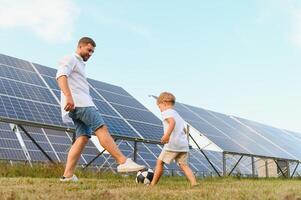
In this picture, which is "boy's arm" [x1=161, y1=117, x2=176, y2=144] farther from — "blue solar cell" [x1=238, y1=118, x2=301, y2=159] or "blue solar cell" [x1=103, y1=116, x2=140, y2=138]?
"blue solar cell" [x1=238, y1=118, x2=301, y2=159]

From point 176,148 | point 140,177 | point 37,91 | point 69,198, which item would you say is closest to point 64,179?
point 140,177

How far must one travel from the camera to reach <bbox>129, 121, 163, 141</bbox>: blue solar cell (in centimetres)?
1299

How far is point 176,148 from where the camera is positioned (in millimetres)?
6590

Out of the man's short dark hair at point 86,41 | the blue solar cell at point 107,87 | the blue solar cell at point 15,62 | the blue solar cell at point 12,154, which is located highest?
the man's short dark hair at point 86,41

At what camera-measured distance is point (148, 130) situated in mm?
13992

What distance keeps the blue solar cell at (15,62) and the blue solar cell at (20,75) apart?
440 mm

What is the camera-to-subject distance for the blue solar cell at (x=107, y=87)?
1766 cm

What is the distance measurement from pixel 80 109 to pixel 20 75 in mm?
8974

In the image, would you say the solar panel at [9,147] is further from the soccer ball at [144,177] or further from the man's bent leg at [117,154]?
the man's bent leg at [117,154]

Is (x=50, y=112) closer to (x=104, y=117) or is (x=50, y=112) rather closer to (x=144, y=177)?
(x=104, y=117)

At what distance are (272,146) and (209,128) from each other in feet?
15.0

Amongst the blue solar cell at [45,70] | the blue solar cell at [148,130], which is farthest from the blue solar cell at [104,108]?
the blue solar cell at [45,70]

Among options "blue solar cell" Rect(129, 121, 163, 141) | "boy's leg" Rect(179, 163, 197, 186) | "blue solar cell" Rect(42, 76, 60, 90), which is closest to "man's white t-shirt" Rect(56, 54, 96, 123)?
"boy's leg" Rect(179, 163, 197, 186)

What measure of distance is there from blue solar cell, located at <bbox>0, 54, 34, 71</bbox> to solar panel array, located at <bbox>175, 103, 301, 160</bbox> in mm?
6379
